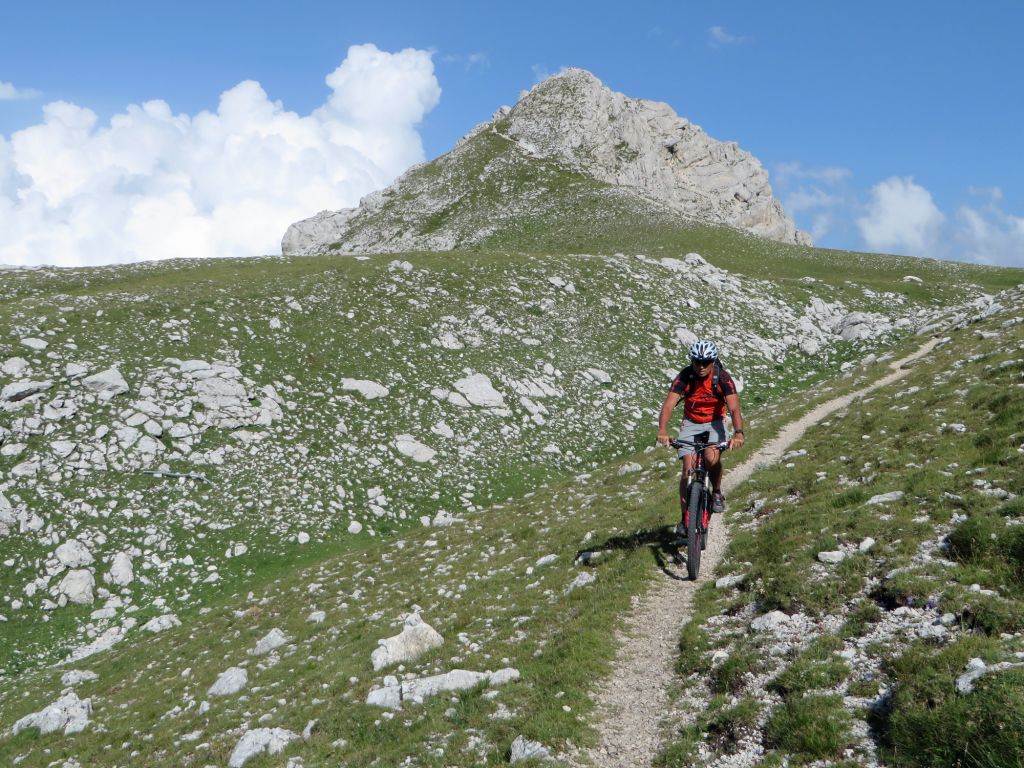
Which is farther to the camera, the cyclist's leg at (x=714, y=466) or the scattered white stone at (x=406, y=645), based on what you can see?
the cyclist's leg at (x=714, y=466)

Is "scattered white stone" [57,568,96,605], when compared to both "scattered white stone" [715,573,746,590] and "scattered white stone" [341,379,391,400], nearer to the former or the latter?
"scattered white stone" [341,379,391,400]

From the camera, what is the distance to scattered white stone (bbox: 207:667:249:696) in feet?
38.1

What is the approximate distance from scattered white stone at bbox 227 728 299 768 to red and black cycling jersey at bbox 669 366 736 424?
9.14 metres

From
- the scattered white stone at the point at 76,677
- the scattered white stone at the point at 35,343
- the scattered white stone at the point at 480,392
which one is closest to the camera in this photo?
the scattered white stone at the point at 76,677

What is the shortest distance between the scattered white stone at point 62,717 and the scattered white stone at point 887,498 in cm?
1656

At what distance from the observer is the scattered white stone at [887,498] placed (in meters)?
11.7

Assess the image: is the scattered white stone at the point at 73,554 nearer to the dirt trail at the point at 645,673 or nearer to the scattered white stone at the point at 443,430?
the scattered white stone at the point at 443,430

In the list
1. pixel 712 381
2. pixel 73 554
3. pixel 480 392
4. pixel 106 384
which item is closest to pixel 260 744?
pixel 712 381

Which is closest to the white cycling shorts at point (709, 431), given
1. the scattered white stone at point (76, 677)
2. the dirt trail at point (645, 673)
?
the dirt trail at point (645, 673)

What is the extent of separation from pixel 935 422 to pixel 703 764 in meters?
13.6

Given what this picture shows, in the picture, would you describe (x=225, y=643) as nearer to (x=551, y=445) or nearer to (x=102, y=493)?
(x=102, y=493)

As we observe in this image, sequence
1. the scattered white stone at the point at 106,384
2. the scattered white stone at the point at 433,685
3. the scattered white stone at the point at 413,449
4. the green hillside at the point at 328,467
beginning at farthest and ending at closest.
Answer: the scattered white stone at the point at 413,449 < the scattered white stone at the point at 106,384 < the green hillside at the point at 328,467 < the scattered white stone at the point at 433,685

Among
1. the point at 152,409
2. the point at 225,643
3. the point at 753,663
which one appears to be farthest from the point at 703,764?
the point at 152,409

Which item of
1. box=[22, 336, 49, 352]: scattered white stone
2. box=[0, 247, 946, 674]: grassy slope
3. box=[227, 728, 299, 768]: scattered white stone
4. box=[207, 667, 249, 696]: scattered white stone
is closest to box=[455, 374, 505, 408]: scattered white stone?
box=[0, 247, 946, 674]: grassy slope
